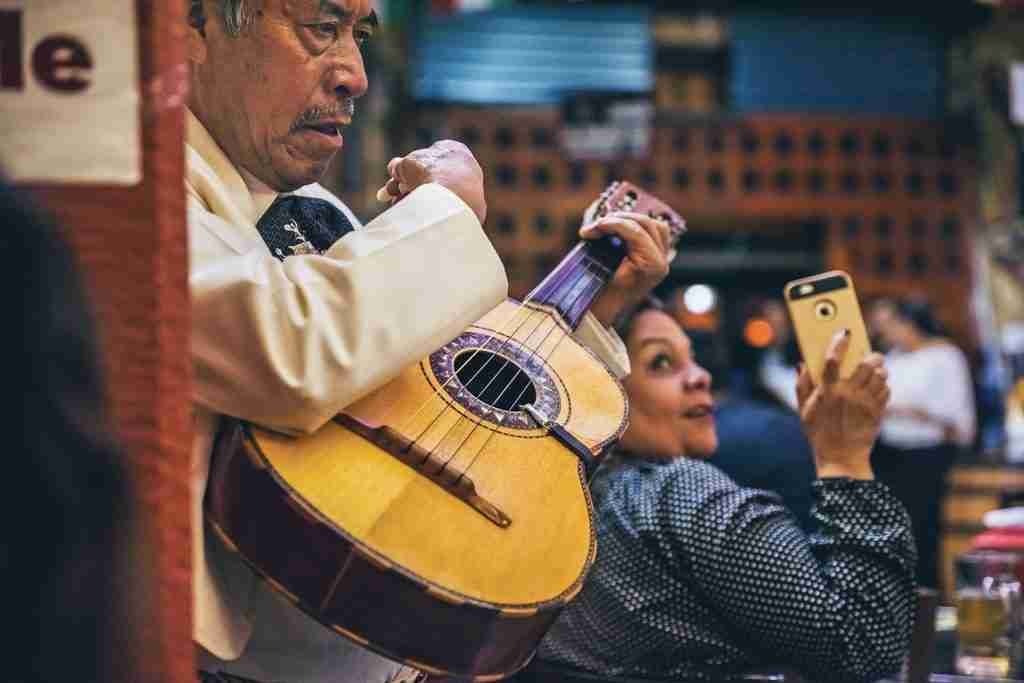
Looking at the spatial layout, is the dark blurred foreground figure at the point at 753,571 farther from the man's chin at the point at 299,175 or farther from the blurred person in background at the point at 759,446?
the blurred person in background at the point at 759,446

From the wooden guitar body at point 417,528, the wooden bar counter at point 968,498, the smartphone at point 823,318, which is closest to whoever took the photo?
the wooden guitar body at point 417,528

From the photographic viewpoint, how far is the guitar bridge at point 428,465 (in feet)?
5.12

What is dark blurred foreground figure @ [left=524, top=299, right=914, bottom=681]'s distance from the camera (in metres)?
2.32

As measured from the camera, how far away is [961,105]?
10219 millimetres

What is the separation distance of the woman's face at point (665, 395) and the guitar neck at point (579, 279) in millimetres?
619

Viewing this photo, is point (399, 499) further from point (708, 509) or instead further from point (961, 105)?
point (961, 105)

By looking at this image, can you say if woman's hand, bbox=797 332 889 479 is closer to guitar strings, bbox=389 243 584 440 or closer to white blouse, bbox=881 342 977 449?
guitar strings, bbox=389 243 584 440

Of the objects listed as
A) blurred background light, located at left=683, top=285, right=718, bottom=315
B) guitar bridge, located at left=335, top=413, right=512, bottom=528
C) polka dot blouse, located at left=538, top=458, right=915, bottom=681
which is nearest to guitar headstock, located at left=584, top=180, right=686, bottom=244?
polka dot blouse, located at left=538, top=458, right=915, bottom=681

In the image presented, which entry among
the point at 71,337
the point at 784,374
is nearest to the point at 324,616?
the point at 71,337

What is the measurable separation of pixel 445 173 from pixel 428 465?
355mm

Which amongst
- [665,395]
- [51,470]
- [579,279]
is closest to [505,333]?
[579,279]

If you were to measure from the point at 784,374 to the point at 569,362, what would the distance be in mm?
6001

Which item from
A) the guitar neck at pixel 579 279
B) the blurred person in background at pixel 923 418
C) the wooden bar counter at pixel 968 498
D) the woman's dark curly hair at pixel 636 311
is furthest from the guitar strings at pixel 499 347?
the wooden bar counter at pixel 968 498

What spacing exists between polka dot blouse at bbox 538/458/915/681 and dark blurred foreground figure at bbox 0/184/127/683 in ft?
4.83
